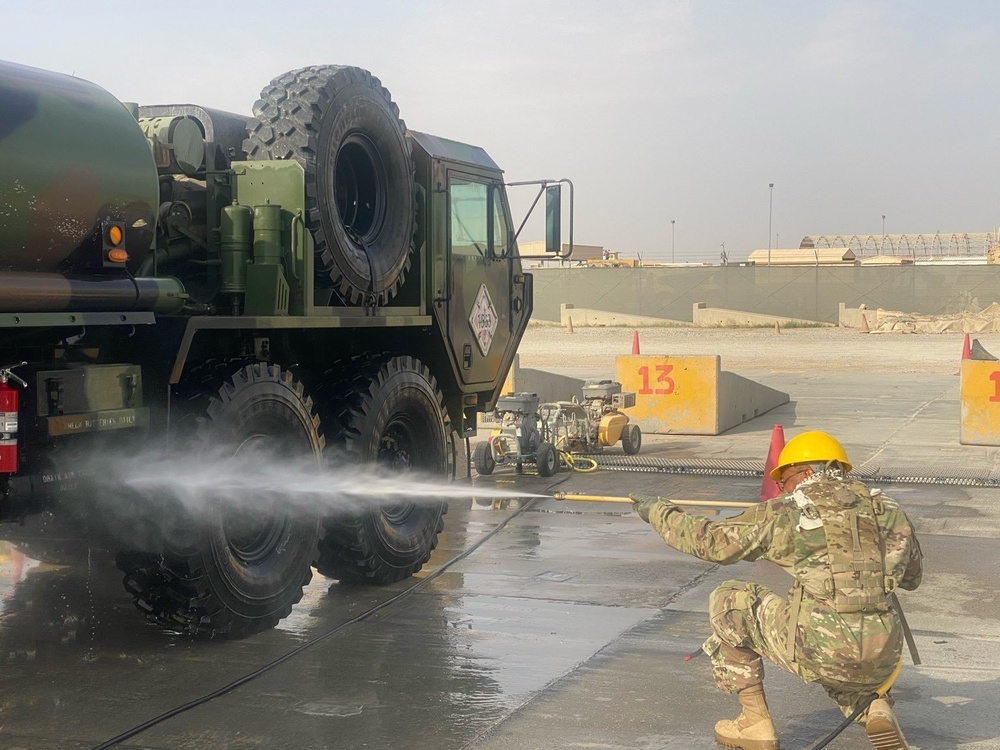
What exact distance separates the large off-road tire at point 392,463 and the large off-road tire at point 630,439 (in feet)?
18.1

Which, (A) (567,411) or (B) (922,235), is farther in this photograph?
(B) (922,235)

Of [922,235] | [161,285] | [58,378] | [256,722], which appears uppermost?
[922,235]

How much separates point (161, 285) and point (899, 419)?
13.2 meters

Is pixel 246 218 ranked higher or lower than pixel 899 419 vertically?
higher

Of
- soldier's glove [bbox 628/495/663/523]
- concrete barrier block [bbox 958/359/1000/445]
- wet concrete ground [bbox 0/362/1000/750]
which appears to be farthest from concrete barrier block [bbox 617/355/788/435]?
soldier's glove [bbox 628/495/663/523]

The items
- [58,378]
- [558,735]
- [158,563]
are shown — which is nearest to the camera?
[558,735]

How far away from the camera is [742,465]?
1276cm

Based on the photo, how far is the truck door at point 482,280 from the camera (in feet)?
27.8

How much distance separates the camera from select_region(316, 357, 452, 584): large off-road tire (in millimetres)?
7141

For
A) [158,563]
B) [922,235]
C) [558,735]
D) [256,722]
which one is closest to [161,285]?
[158,563]

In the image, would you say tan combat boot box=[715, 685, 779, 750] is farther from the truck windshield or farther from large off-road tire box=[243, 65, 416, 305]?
the truck windshield

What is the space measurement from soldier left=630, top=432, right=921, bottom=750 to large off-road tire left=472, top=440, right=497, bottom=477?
738cm

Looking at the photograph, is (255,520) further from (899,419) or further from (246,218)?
(899,419)

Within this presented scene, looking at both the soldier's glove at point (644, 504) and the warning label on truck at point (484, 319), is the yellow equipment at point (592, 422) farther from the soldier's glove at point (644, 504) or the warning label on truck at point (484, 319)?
the soldier's glove at point (644, 504)
